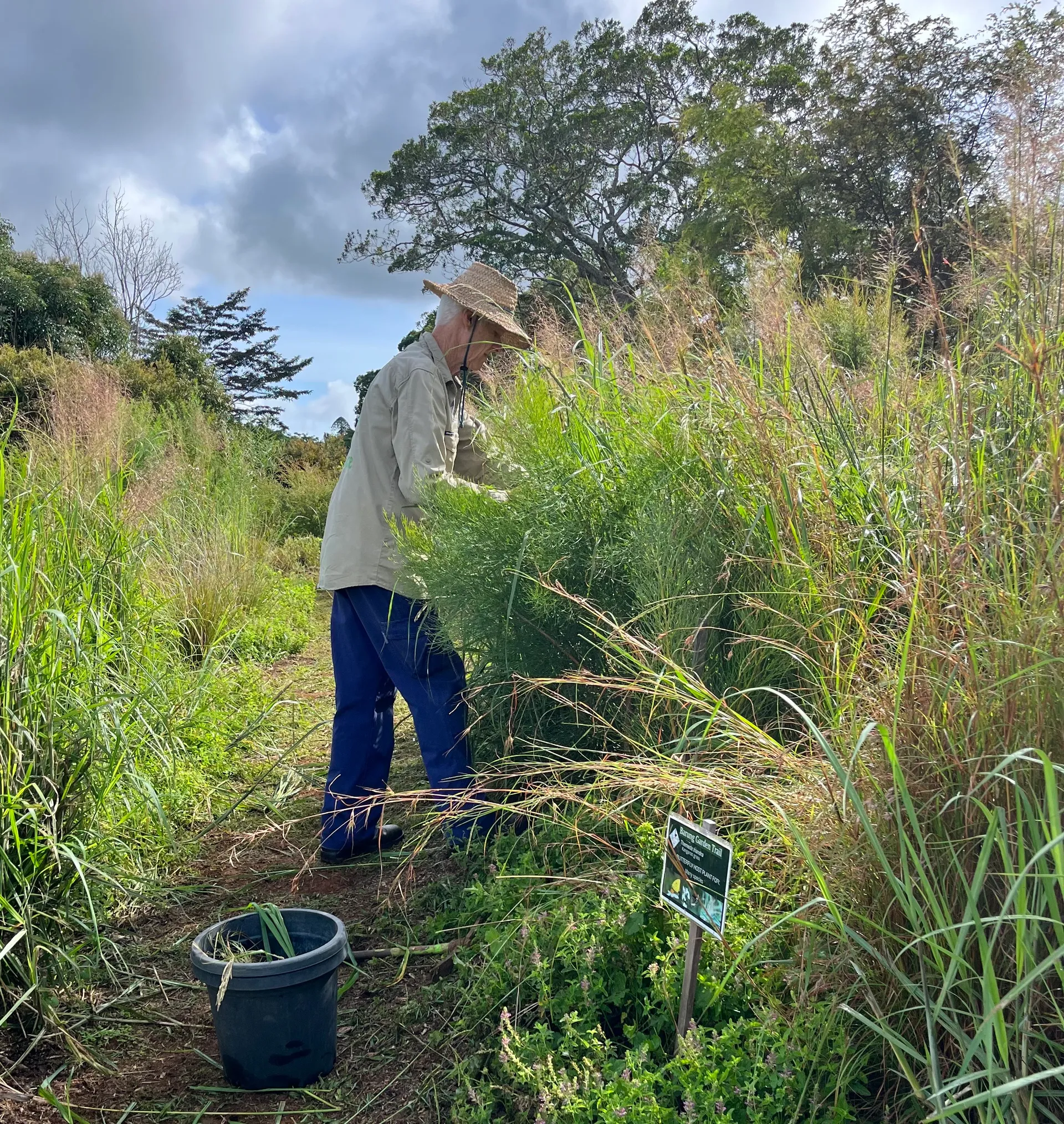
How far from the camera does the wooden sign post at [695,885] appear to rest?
1728 mm

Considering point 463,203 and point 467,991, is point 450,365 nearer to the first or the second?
point 467,991

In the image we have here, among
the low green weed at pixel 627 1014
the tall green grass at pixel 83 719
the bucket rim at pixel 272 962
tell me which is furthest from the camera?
the tall green grass at pixel 83 719

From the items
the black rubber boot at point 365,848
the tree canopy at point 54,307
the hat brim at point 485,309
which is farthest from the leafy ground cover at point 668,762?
the tree canopy at point 54,307

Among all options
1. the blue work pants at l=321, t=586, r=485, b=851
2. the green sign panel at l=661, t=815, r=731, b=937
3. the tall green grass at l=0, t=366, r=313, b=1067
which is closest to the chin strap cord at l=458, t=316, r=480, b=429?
the blue work pants at l=321, t=586, r=485, b=851

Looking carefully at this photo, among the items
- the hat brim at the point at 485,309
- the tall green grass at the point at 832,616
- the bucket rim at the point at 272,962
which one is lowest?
the bucket rim at the point at 272,962

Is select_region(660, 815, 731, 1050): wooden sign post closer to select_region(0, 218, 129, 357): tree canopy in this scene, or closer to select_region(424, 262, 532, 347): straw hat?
select_region(424, 262, 532, 347): straw hat

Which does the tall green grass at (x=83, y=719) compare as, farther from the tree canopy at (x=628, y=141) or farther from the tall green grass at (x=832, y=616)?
the tree canopy at (x=628, y=141)

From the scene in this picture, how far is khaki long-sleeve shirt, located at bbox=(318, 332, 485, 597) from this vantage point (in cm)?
342

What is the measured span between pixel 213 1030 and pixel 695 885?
162 cm

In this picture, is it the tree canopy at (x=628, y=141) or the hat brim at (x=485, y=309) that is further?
the tree canopy at (x=628, y=141)

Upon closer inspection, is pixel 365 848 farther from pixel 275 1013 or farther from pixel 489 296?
pixel 489 296

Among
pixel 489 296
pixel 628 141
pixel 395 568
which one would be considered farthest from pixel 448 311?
pixel 628 141

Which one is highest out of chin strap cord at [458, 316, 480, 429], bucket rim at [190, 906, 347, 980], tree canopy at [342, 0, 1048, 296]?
tree canopy at [342, 0, 1048, 296]

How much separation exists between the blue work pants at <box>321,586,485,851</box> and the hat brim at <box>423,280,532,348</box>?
1131mm
